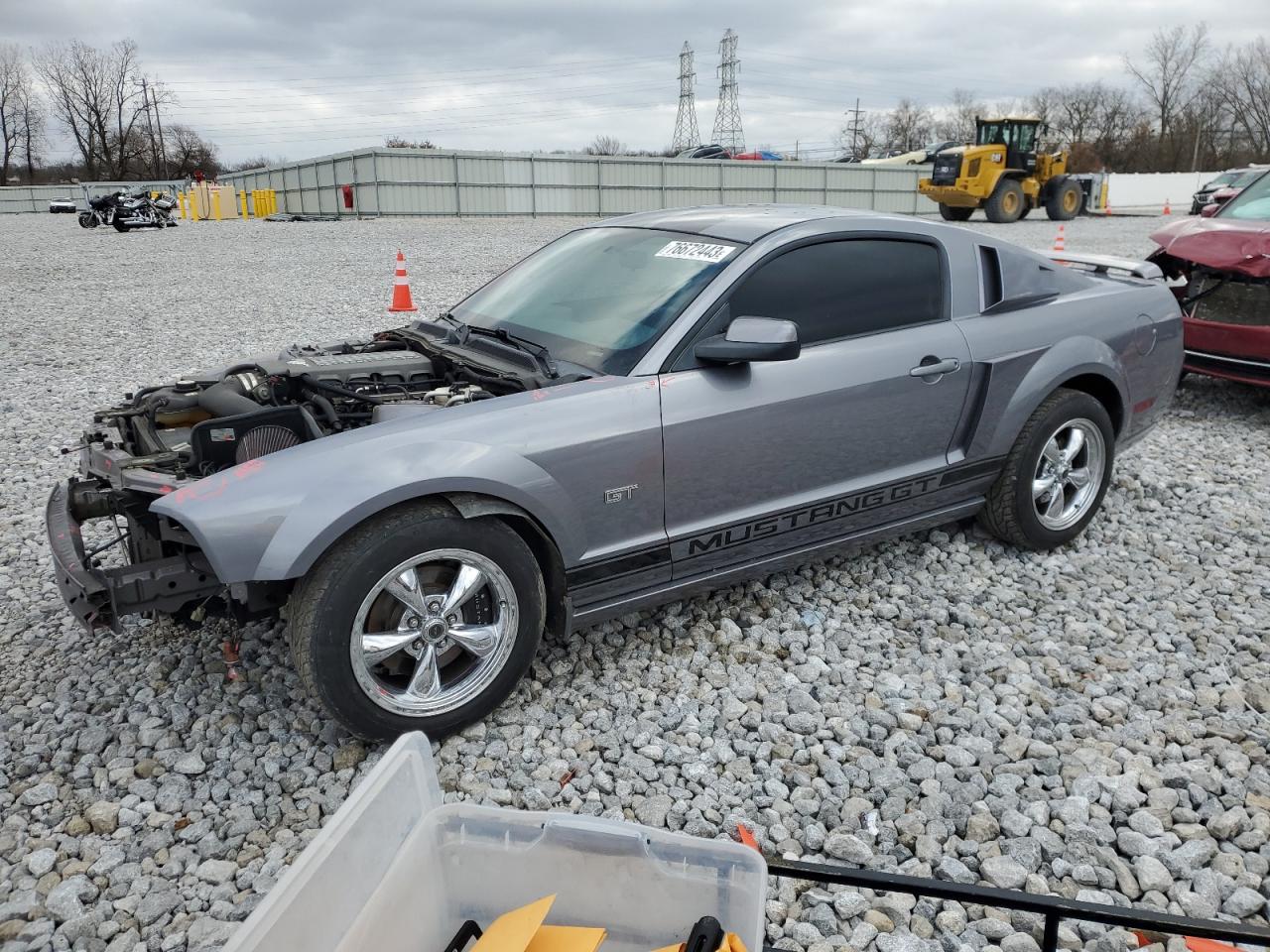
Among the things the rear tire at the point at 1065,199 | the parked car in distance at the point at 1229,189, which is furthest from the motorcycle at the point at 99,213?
the parked car in distance at the point at 1229,189

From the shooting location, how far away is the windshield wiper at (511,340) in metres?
3.36

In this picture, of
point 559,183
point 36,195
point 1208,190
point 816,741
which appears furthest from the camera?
point 36,195

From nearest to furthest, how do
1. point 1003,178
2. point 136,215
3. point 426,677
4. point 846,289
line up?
point 426,677 → point 846,289 → point 1003,178 → point 136,215

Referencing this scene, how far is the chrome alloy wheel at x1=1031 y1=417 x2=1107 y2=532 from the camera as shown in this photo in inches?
168

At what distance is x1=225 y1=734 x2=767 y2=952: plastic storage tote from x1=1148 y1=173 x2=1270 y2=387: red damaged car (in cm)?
609

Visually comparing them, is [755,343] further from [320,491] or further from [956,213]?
[956,213]

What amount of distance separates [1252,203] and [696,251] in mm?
5892

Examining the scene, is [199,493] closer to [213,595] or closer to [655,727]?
[213,595]

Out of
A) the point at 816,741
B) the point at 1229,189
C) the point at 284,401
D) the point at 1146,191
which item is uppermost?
the point at 1146,191

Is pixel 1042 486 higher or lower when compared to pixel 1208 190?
lower

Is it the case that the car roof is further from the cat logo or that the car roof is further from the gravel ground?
the gravel ground

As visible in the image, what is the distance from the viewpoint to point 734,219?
3754 millimetres

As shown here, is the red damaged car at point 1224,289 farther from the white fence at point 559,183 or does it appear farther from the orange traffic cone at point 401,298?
the white fence at point 559,183

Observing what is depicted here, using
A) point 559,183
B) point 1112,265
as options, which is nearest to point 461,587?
A: point 1112,265
